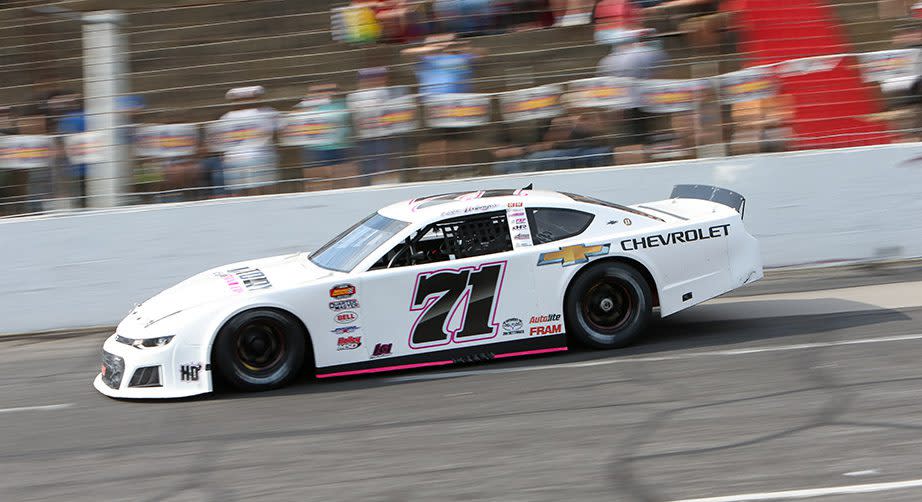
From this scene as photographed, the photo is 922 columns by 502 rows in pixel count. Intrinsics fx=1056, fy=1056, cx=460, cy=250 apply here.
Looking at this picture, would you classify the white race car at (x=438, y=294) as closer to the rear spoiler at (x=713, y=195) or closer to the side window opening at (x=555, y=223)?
the side window opening at (x=555, y=223)

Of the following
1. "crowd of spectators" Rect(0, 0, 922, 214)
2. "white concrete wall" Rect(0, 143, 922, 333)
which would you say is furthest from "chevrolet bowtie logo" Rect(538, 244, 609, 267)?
"crowd of spectators" Rect(0, 0, 922, 214)

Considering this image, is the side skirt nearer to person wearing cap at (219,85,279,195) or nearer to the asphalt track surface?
the asphalt track surface

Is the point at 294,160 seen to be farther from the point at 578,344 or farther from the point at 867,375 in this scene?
the point at 867,375

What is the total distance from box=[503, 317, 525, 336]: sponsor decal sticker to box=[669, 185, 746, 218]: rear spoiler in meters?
2.03

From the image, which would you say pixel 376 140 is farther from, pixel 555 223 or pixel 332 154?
pixel 555 223

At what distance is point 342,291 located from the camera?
7316 millimetres

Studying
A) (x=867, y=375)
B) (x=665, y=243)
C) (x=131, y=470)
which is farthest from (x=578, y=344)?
(x=131, y=470)

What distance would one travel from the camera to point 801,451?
17.9 ft

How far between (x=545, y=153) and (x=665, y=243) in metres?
3.09

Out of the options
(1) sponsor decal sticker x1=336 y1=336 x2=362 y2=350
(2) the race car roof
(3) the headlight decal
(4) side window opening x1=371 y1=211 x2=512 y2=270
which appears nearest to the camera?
(3) the headlight decal

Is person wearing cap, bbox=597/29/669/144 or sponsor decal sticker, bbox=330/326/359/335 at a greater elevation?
person wearing cap, bbox=597/29/669/144

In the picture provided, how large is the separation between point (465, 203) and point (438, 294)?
77 cm

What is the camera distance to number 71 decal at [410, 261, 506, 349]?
742cm

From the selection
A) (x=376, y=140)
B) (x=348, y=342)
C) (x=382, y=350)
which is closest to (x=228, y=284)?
(x=348, y=342)
